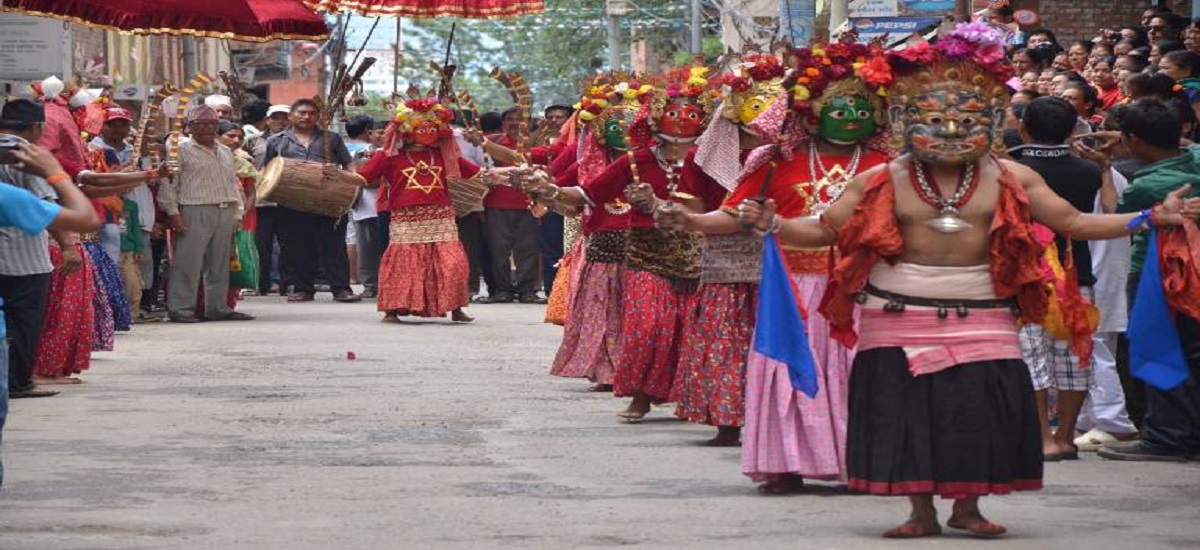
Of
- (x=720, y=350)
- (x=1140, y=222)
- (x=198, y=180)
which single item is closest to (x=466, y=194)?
(x=198, y=180)

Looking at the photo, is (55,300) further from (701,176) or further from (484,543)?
(484,543)

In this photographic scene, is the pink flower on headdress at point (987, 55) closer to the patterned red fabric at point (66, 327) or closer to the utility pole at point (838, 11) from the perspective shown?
the patterned red fabric at point (66, 327)

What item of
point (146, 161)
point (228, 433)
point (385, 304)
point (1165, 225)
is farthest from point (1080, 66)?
point (1165, 225)

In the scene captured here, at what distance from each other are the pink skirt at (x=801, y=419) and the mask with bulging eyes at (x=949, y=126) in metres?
1.41

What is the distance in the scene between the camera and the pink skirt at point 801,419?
32.6 feet

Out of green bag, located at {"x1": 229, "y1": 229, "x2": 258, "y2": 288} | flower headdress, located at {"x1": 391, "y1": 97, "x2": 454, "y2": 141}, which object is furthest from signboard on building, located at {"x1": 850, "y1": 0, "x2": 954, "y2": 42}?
green bag, located at {"x1": 229, "y1": 229, "x2": 258, "y2": 288}

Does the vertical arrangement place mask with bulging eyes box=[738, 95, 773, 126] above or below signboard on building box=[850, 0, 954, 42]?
below

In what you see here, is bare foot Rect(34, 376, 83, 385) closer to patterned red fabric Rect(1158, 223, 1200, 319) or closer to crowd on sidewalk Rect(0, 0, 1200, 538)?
crowd on sidewalk Rect(0, 0, 1200, 538)

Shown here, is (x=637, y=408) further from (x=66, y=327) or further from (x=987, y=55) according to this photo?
(x=987, y=55)

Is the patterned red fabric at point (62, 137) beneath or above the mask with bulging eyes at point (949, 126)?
beneath

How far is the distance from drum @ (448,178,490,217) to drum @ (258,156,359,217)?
3.45 feet

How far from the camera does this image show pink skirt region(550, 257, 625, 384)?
14.5 m


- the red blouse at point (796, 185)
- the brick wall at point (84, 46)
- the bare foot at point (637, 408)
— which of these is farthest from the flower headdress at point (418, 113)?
the brick wall at point (84, 46)

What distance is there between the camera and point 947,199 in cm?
874
